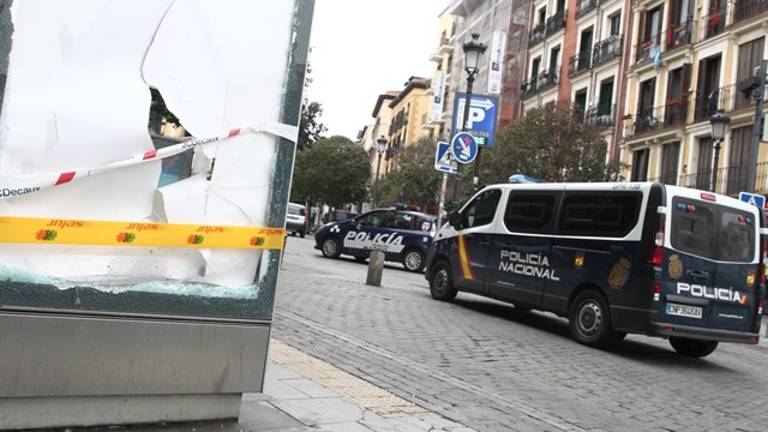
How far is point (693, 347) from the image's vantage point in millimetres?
8930

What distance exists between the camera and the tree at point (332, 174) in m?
62.2

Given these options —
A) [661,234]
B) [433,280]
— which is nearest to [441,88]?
[433,280]

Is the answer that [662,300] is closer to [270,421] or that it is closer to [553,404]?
[553,404]

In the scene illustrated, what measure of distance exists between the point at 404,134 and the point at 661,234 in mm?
65391

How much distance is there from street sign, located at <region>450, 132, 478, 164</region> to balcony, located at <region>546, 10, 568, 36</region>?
82.4 feet

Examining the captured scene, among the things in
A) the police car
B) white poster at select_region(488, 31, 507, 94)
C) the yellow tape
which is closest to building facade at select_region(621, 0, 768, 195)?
the police car

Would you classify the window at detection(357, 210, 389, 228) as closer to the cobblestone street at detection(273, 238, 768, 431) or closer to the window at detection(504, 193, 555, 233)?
the cobblestone street at detection(273, 238, 768, 431)

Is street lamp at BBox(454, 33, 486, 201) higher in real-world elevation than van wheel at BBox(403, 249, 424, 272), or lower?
higher

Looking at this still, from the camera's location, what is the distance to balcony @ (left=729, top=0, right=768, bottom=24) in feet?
76.3

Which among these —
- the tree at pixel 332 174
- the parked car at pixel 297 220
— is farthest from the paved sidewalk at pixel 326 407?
the tree at pixel 332 174

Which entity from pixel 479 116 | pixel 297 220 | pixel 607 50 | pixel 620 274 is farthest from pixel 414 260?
pixel 607 50

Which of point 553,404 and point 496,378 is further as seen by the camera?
point 496,378

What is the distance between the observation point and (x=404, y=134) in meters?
72.6

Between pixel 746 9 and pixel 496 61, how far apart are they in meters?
17.8
